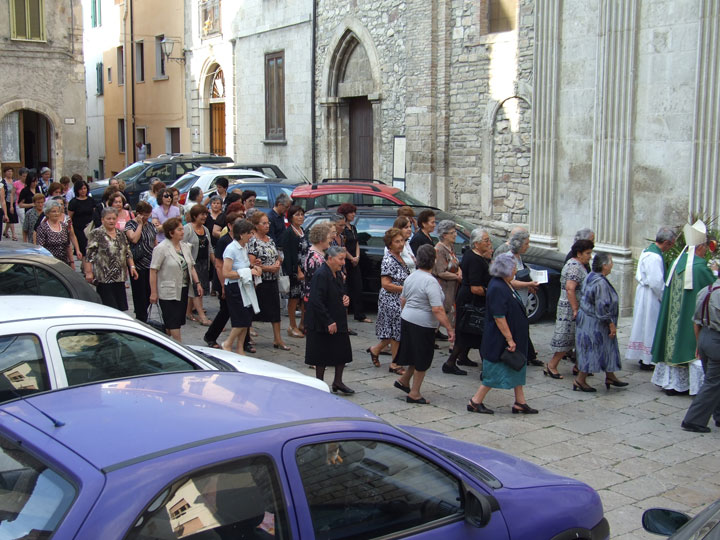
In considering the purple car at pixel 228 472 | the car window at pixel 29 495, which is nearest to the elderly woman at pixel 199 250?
the purple car at pixel 228 472

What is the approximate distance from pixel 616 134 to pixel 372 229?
411 cm

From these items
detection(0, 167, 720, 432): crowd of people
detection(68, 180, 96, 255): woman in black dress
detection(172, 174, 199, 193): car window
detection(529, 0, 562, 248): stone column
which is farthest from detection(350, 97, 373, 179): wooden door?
detection(0, 167, 720, 432): crowd of people

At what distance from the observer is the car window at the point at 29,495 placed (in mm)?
2770

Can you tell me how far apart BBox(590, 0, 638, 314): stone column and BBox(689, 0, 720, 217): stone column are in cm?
117

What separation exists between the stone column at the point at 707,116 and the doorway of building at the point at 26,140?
24.1 m

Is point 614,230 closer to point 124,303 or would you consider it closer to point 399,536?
point 124,303

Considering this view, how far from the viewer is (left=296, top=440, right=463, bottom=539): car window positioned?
322 cm

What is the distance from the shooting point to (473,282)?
368 inches

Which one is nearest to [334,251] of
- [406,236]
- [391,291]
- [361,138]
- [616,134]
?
[391,291]

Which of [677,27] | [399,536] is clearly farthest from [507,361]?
[677,27]

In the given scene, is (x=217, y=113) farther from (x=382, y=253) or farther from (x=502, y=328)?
(x=502, y=328)

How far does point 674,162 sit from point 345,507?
1044 cm

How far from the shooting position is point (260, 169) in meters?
22.2

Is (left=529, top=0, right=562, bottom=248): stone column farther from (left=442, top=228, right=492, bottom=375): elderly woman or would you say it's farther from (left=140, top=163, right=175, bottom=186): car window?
(left=140, top=163, right=175, bottom=186): car window
